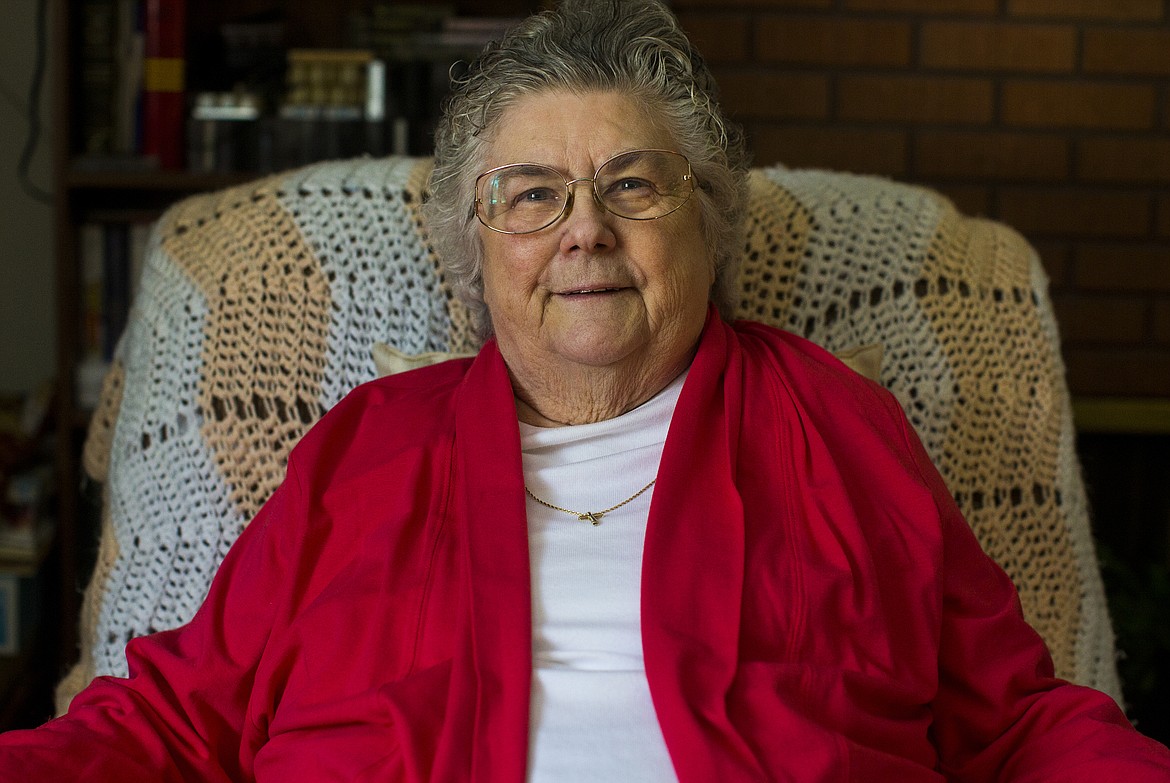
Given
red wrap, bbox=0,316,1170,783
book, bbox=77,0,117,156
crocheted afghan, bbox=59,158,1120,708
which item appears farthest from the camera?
book, bbox=77,0,117,156

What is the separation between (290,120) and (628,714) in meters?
1.55

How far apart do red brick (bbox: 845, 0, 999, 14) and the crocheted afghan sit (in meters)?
0.98

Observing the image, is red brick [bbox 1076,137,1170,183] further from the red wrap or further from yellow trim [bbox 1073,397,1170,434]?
the red wrap

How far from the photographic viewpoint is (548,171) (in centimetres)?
124

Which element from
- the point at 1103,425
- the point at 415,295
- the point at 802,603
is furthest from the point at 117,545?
the point at 1103,425

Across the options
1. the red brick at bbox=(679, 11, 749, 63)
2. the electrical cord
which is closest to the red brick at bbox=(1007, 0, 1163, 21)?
the red brick at bbox=(679, 11, 749, 63)

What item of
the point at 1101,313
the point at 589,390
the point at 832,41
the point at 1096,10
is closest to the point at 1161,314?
the point at 1101,313

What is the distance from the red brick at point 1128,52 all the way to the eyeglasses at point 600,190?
5.37ft

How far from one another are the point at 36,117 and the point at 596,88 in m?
1.78

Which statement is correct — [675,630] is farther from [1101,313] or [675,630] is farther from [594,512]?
[1101,313]

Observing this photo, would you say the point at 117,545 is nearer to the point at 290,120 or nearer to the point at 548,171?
the point at 548,171

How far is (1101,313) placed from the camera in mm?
2549

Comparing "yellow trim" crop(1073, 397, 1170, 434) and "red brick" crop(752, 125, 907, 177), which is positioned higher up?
"red brick" crop(752, 125, 907, 177)

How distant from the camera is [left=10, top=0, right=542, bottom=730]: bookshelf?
2168 millimetres
